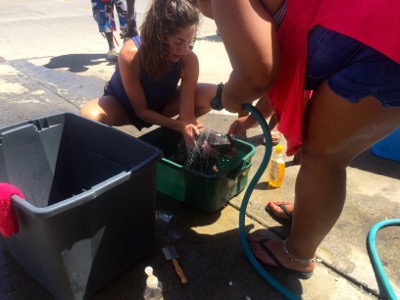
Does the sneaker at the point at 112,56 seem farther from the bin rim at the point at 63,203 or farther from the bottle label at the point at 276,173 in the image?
the bin rim at the point at 63,203

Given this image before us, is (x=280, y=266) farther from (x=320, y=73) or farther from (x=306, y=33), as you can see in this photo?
(x=306, y=33)

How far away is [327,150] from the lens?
1266mm

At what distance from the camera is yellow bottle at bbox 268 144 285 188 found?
7.07 feet

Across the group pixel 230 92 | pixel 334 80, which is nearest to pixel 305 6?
pixel 334 80

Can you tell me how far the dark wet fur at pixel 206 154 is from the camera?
1.93 m

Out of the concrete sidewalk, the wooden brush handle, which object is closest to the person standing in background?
the concrete sidewalk

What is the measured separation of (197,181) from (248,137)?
105 cm

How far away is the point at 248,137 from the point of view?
2777 millimetres

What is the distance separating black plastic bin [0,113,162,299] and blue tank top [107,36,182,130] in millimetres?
490

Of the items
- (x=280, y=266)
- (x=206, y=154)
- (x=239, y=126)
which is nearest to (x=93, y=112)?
(x=206, y=154)

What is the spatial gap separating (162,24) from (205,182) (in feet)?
2.77

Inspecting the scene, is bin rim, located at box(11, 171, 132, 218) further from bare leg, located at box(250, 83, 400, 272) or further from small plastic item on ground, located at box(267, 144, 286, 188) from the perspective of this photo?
small plastic item on ground, located at box(267, 144, 286, 188)

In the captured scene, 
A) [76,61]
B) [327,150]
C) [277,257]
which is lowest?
[76,61]

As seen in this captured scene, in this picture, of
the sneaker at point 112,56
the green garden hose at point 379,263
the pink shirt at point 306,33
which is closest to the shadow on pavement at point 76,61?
the sneaker at point 112,56
